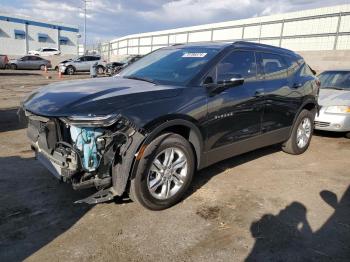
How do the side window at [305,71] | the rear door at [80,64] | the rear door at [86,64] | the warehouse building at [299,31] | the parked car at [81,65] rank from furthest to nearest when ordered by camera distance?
the rear door at [86,64], the rear door at [80,64], the parked car at [81,65], the warehouse building at [299,31], the side window at [305,71]

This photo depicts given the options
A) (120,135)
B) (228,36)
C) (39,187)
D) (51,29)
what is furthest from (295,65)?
(51,29)

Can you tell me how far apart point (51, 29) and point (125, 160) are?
64.8m

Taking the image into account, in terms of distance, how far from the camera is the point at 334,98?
7598mm

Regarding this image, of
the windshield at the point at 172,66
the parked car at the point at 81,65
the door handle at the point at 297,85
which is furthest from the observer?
the parked car at the point at 81,65

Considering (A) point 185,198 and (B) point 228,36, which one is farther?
(B) point 228,36

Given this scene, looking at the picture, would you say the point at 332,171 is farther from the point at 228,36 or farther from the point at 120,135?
the point at 228,36

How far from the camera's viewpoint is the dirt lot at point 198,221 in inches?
125

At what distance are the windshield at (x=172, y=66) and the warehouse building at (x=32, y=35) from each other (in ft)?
158

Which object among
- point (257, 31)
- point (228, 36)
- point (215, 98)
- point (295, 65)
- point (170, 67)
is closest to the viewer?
point (215, 98)

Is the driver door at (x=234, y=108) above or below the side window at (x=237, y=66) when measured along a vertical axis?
below

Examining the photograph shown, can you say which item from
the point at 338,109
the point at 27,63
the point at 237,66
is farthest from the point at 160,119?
the point at 27,63

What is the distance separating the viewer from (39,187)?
4418mm

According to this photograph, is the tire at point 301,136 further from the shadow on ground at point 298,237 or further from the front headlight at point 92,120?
the front headlight at point 92,120

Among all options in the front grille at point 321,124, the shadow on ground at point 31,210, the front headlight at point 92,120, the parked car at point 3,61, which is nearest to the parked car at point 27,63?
the parked car at point 3,61
